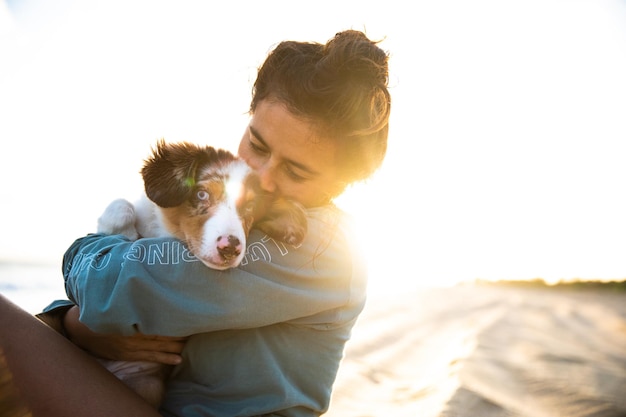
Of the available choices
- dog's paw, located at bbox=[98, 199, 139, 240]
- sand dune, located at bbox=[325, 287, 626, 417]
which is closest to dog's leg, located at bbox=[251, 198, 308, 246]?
dog's paw, located at bbox=[98, 199, 139, 240]

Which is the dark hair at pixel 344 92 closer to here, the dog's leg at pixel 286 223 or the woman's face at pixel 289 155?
the woman's face at pixel 289 155

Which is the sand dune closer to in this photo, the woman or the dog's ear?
the woman

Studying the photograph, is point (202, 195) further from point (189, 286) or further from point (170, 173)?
point (189, 286)

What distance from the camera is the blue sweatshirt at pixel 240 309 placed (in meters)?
1.55

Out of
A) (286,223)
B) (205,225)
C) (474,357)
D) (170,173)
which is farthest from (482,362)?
(170,173)

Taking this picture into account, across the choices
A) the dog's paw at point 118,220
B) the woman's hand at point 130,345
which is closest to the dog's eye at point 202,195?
the dog's paw at point 118,220

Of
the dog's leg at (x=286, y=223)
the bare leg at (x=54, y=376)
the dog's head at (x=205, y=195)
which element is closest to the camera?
the bare leg at (x=54, y=376)

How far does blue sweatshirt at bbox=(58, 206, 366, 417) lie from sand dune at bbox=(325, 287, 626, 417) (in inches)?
48.7

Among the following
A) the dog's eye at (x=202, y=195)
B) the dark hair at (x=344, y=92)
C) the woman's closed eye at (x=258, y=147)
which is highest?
the dark hair at (x=344, y=92)

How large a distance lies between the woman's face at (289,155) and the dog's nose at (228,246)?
1.52 ft

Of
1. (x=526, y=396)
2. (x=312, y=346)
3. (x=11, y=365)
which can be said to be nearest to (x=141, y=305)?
(x=11, y=365)

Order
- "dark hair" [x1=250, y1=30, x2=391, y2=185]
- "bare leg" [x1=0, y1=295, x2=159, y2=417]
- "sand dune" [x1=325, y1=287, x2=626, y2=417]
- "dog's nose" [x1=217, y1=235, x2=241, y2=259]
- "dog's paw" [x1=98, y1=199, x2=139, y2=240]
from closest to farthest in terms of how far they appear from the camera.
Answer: "bare leg" [x1=0, y1=295, x2=159, y2=417], "dog's nose" [x1=217, y1=235, x2=241, y2=259], "dark hair" [x1=250, y1=30, x2=391, y2=185], "dog's paw" [x1=98, y1=199, x2=139, y2=240], "sand dune" [x1=325, y1=287, x2=626, y2=417]

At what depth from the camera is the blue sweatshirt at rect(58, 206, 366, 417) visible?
1.55 meters

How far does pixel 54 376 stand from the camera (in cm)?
153
